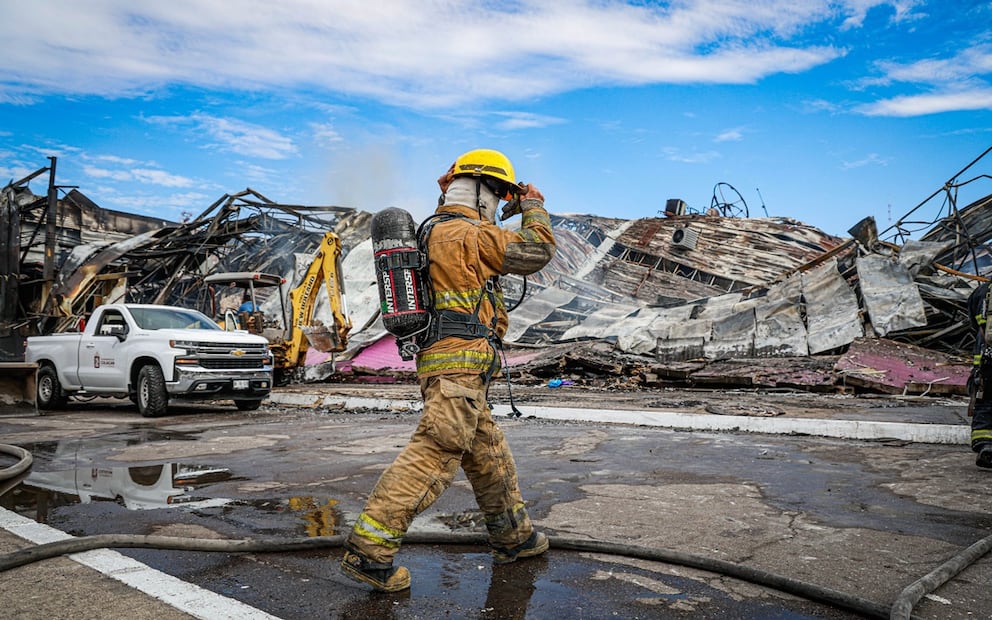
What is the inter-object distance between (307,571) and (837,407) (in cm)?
952

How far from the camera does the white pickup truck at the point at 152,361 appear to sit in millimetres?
12016

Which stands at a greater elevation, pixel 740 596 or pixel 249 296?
pixel 249 296

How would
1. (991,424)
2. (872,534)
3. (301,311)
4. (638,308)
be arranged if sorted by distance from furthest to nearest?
(638,308)
(301,311)
(991,424)
(872,534)

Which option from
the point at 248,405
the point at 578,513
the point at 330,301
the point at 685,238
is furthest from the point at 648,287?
the point at 578,513

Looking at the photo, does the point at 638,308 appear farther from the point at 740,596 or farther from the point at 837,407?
the point at 740,596

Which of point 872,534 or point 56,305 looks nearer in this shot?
point 872,534

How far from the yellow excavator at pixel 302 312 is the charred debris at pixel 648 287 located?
2421mm

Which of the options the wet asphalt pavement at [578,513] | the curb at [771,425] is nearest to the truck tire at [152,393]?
the wet asphalt pavement at [578,513]

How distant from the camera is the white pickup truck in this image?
12.0 metres

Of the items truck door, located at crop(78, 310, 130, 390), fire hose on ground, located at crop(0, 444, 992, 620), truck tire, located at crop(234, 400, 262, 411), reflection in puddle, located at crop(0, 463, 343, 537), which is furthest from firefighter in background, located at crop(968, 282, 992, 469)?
truck door, located at crop(78, 310, 130, 390)

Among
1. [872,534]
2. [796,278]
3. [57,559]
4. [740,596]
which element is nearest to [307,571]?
[57,559]

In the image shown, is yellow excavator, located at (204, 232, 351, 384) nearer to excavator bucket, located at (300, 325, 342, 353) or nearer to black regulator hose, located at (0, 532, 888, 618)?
excavator bucket, located at (300, 325, 342, 353)

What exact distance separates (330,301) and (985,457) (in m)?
13.1

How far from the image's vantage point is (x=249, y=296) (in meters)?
17.1
